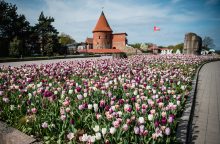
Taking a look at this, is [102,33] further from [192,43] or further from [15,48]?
[192,43]

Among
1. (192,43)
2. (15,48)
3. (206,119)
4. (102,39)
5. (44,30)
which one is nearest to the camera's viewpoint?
(206,119)

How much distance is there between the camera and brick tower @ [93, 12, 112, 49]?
240ft

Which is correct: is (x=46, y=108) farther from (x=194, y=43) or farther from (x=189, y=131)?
(x=194, y=43)

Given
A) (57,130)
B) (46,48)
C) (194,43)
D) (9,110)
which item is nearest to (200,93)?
(57,130)

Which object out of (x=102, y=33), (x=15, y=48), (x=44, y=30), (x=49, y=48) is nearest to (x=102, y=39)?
(x=102, y=33)

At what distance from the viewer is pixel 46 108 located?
4469 mm

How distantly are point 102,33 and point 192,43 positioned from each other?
5011 centimetres

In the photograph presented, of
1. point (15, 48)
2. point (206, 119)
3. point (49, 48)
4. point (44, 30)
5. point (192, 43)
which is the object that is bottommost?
point (206, 119)

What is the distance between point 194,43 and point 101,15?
175 ft

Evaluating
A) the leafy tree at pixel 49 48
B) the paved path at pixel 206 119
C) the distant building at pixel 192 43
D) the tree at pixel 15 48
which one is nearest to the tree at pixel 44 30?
the leafy tree at pixel 49 48

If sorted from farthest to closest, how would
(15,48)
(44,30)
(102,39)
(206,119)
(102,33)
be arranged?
1. (102,39)
2. (102,33)
3. (44,30)
4. (15,48)
5. (206,119)

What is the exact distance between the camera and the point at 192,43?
26.4 meters

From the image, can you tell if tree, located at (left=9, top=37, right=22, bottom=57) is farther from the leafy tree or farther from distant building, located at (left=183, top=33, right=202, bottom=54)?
distant building, located at (left=183, top=33, right=202, bottom=54)

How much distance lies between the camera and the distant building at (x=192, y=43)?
2612 centimetres
